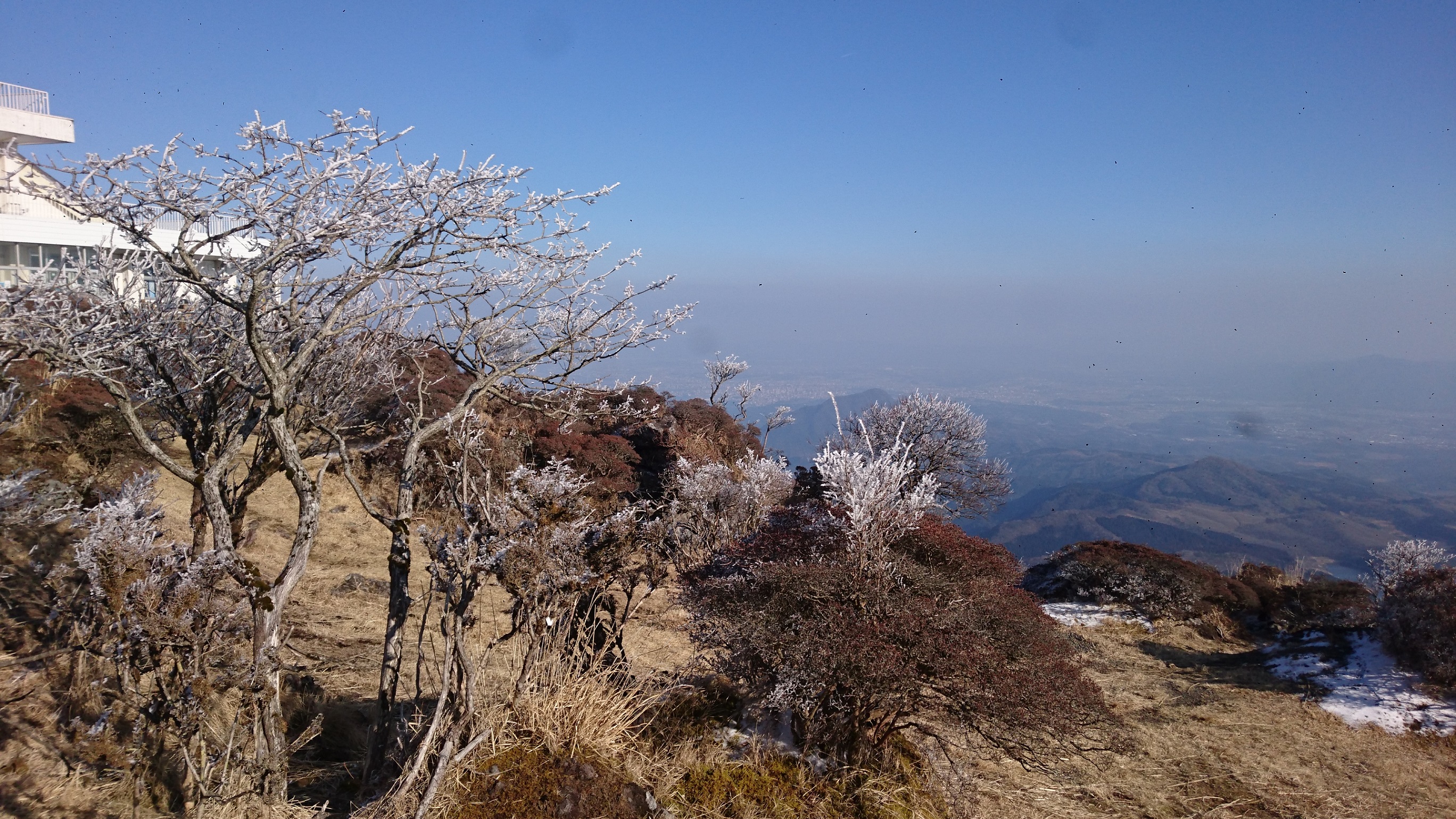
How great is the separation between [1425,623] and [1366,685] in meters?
1.03

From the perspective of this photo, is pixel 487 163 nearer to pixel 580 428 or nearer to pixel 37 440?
pixel 37 440

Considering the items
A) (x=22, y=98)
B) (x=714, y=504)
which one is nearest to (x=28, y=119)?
(x=22, y=98)

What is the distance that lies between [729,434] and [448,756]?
552 inches

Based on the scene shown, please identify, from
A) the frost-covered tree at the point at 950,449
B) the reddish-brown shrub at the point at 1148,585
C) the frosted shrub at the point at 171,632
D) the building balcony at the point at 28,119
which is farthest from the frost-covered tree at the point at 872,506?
the building balcony at the point at 28,119

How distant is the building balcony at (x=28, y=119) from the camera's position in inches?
815

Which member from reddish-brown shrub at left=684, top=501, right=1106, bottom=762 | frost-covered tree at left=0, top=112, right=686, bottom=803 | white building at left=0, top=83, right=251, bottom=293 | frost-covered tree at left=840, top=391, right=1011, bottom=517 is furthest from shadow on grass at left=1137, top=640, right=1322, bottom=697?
white building at left=0, top=83, right=251, bottom=293

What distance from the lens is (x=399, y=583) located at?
12.6 feet

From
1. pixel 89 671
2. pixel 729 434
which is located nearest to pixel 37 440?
pixel 89 671

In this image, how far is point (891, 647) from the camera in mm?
4191

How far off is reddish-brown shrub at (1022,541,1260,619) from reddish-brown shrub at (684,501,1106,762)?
919cm

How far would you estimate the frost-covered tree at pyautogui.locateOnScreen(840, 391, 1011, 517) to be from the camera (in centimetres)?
1830

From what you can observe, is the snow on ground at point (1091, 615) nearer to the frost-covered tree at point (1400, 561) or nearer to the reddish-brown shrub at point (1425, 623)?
the frost-covered tree at point (1400, 561)

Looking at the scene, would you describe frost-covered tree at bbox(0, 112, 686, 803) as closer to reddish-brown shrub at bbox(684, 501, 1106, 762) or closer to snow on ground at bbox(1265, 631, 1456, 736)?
reddish-brown shrub at bbox(684, 501, 1106, 762)

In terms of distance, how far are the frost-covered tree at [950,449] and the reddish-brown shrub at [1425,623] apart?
8438mm
